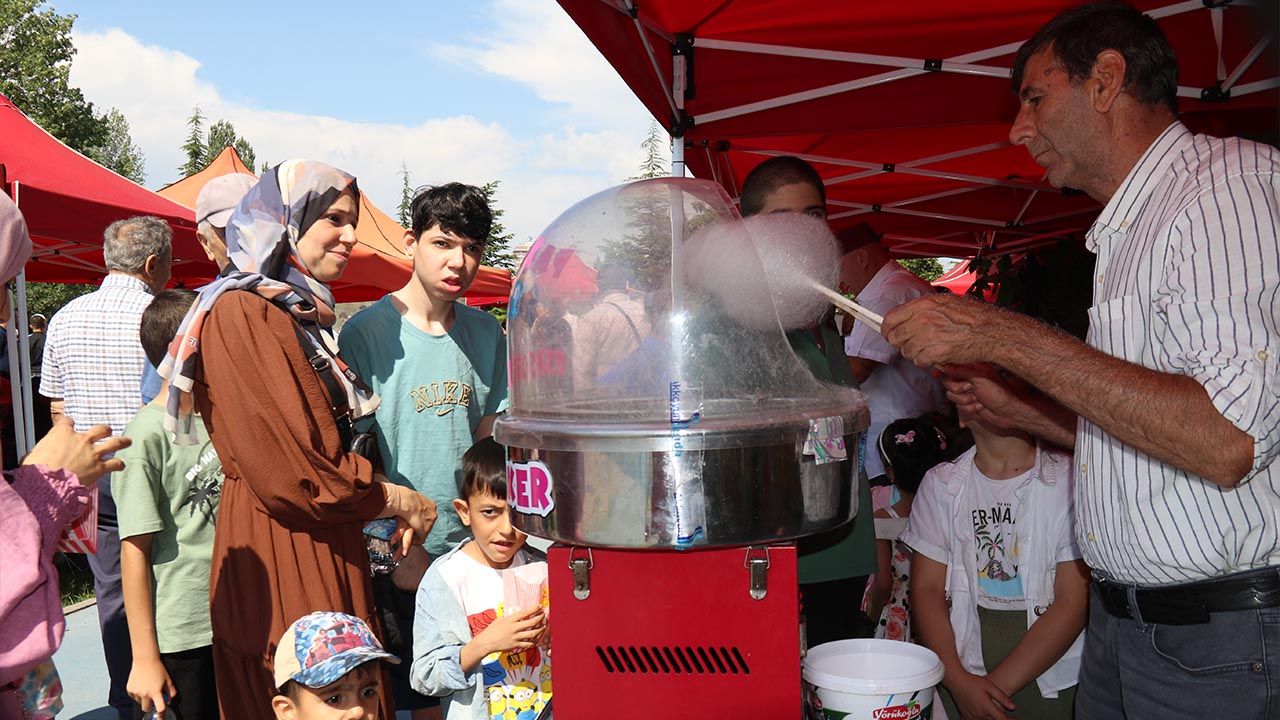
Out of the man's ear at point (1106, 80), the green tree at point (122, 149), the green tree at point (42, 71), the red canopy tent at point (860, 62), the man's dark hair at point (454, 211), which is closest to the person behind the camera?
the man's ear at point (1106, 80)

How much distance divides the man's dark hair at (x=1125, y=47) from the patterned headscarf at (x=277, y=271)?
1.71 meters

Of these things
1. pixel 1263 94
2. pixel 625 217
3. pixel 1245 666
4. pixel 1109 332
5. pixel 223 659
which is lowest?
pixel 223 659

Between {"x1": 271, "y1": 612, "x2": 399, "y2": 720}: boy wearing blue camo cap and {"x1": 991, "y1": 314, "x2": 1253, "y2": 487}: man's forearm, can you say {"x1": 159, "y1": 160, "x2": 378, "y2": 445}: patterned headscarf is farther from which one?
{"x1": 991, "y1": 314, "x2": 1253, "y2": 487}: man's forearm

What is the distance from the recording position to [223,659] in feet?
6.95

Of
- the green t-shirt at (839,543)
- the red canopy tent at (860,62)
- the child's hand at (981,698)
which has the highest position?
the red canopy tent at (860,62)

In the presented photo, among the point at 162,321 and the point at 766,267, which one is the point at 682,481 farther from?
the point at 162,321

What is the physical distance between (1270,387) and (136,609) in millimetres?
2523

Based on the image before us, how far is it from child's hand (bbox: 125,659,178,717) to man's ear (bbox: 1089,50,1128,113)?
2.56 meters

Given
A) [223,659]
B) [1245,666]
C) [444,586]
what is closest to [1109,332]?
[1245,666]

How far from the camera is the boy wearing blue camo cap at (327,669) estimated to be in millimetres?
1941

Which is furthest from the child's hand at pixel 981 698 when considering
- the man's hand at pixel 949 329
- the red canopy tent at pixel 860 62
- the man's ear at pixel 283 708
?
the red canopy tent at pixel 860 62

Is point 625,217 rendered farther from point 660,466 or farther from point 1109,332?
point 1109,332

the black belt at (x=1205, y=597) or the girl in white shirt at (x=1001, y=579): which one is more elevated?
the black belt at (x=1205, y=597)

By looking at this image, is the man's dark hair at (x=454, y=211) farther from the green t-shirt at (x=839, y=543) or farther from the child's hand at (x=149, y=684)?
the child's hand at (x=149, y=684)
